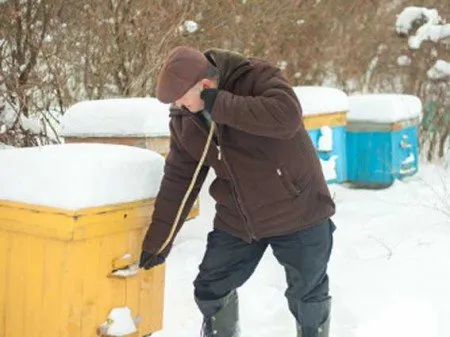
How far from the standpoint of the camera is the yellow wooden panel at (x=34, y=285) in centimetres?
283

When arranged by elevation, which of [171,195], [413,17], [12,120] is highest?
[413,17]

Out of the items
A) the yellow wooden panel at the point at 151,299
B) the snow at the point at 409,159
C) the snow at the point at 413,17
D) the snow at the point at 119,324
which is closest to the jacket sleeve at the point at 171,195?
the yellow wooden panel at the point at 151,299

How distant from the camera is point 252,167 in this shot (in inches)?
115

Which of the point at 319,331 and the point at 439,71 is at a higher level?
the point at 439,71

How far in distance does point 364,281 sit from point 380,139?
9.85ft

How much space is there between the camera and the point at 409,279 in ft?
14.5

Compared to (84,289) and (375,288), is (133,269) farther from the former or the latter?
(375,288)

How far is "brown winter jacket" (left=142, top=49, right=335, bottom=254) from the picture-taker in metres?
2.89

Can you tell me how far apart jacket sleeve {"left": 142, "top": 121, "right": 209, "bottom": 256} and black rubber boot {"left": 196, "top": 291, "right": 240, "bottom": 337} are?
35cm

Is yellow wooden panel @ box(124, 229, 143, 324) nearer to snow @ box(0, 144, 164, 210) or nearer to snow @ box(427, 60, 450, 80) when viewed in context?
snow @ box(0, 144, 164, 210)

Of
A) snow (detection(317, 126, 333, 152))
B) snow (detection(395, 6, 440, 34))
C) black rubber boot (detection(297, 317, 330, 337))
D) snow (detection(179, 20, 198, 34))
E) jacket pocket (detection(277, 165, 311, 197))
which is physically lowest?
black rubber boot (detection(297, 317, 330, 337))

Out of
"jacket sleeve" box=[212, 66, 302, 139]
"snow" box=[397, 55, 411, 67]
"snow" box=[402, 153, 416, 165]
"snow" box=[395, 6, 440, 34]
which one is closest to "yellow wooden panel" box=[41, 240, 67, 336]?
"jacket sleeve" box=[212, 66, 302, 139]

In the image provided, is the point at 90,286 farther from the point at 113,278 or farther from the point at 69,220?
the point at 69,220

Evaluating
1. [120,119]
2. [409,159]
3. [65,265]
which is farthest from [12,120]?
[409,159]
